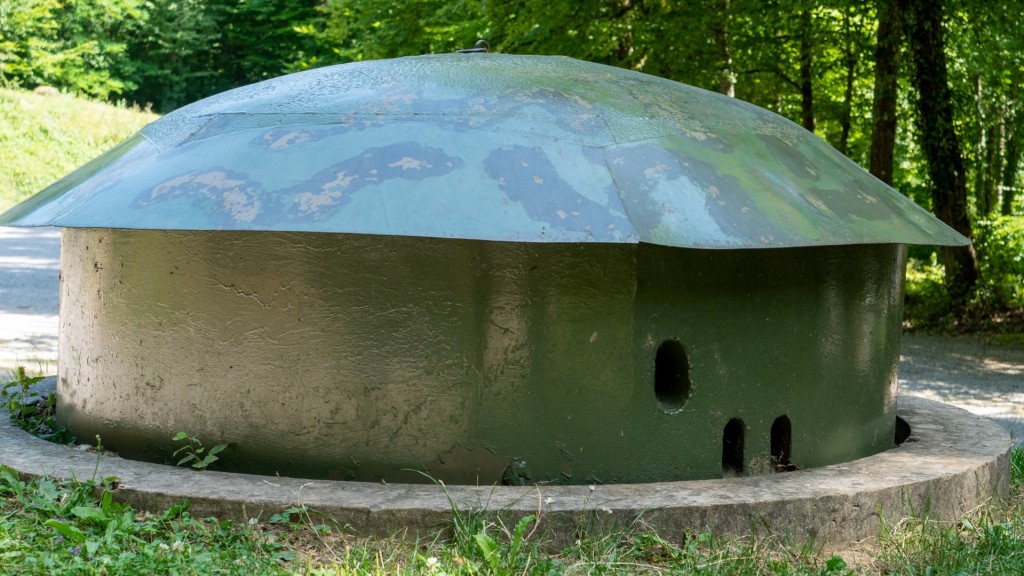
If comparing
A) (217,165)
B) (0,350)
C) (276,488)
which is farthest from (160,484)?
(0,350)

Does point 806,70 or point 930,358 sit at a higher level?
point 806,70

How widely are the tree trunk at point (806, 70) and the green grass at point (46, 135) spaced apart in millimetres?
15198

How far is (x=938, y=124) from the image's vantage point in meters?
12.5

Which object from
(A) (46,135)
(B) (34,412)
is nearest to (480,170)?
(B) (34,412)

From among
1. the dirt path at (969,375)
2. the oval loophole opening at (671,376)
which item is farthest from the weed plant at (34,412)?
the dirt path at (969,375)

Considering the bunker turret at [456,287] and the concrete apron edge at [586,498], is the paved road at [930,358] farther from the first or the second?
the bunker turret at [456,287]

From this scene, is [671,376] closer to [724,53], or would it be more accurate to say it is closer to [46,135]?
[724,53]

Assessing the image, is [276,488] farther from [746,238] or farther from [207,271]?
[746,238]

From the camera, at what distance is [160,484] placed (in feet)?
12.7

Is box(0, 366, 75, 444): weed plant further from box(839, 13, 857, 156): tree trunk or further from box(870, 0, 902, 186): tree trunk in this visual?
box(839, 13, 857, 156): tree trunk

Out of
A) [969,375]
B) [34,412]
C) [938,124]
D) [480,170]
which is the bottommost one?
[969,375]

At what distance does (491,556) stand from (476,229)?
1.06 m

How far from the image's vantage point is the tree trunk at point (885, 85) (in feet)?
39.4

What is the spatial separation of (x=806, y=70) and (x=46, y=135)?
18612mm
